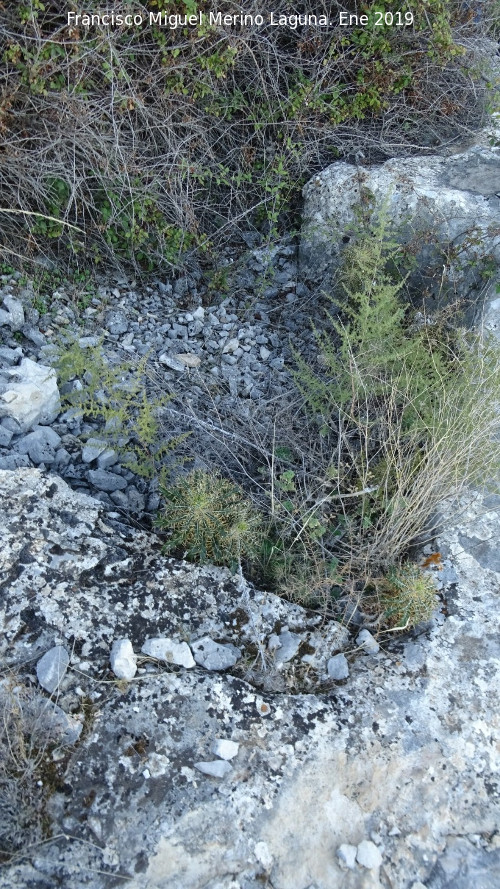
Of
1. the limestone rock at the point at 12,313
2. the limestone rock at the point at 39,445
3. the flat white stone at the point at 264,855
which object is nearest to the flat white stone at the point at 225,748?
the flat white stone at the point at 264,855

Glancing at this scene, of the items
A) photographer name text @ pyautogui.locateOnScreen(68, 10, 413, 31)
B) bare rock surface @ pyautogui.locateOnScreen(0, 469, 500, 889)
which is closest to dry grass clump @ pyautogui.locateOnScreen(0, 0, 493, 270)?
photographer name text @ pyautogui.locateOnScreen(68, 10, 413, 31)

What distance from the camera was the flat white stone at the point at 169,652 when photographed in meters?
2.12

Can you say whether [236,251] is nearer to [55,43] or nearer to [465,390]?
[55,43]

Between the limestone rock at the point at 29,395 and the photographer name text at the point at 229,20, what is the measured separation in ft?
5.18

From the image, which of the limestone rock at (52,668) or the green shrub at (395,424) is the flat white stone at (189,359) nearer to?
the green shrub at (395,424)

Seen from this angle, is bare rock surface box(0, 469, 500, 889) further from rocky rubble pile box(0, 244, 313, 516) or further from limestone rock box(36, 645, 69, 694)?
rocky rubble pile box(0, 244, 313, 516)

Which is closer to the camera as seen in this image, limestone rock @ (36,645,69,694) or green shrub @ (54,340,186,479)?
limestone rock @ (36,645,69,694)

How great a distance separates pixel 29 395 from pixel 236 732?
5.36 ft

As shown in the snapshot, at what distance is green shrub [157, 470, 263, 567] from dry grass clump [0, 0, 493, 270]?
59.1 inches

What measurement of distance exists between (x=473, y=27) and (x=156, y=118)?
232cm

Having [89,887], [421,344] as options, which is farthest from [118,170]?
[89,887]

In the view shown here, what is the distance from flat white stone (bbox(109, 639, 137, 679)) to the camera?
2049mm

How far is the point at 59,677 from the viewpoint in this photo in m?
2.00

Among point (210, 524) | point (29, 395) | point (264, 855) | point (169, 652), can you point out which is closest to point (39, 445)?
point (29, 395)
